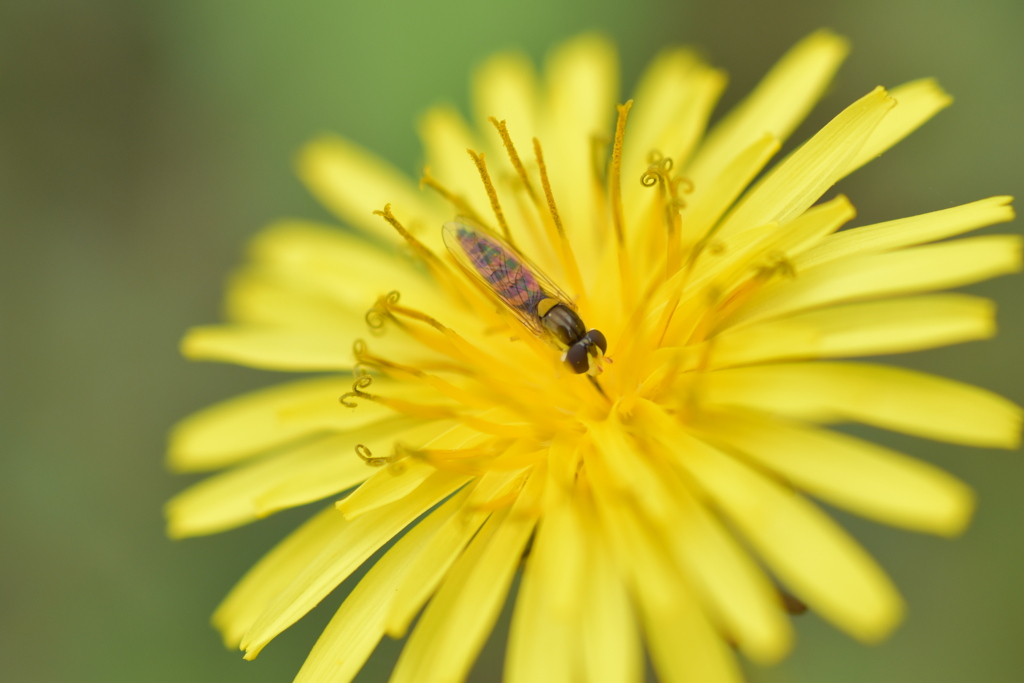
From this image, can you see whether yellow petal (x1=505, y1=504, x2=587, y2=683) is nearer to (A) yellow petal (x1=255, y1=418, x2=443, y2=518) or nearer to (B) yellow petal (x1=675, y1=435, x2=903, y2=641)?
(B) yellow petal (x1=675, y1=435, x2=903, y2=641)

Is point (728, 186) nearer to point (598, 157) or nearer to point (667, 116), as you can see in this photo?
point (598, 157)

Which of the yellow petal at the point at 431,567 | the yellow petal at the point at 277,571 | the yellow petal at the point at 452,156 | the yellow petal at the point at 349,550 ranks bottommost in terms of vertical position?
the yellow petal at the point at 431,567

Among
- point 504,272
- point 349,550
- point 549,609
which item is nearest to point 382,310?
point 504,272

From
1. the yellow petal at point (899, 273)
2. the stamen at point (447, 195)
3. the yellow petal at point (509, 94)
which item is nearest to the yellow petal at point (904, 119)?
the yellow petal at point (899, 273)

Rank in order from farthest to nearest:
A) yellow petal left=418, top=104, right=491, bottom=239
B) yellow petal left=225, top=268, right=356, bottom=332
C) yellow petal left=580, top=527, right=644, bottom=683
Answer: yellow petal left=418, top=104, right=491, bottom=239 < yellow petal left=225, top=268, right=356, bottom=332 < yellow petal left=580, top=527, right=644, bottom=683

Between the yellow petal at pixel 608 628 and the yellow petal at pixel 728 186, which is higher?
the yellow petal at pixel 728 186

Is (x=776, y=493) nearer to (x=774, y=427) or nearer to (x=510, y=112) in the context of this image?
(x=774, y=427)

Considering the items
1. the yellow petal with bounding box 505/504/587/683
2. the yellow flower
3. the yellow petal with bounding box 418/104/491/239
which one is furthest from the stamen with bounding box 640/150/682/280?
the yellow petal with bounding box 418/104/491/239

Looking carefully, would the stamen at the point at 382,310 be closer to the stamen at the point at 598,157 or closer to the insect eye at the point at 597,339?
the insect eye at the point at 597,339
